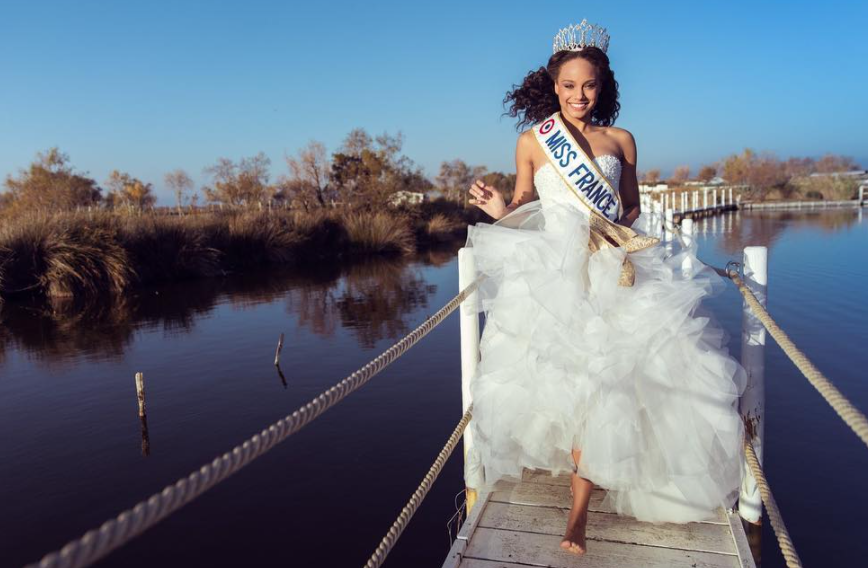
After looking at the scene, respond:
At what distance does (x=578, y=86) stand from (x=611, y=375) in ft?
3.99

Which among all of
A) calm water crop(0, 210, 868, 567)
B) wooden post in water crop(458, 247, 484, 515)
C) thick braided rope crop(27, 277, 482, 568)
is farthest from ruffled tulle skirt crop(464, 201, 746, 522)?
calm water crop(0, 210, 868, 567)

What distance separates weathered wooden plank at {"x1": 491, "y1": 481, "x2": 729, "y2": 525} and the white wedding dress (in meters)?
0.11

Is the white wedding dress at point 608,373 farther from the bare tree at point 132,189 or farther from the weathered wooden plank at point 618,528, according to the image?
the bare tree at point 132,189

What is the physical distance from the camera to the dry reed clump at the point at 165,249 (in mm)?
14942

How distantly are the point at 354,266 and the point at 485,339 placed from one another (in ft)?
55.7

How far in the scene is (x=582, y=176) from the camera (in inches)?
92.9

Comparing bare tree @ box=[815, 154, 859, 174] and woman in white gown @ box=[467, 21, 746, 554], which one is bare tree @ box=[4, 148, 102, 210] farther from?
bare tree @ box=[815, 154, 859, 174]

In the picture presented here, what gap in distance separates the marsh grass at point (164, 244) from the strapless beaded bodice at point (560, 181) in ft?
44.1

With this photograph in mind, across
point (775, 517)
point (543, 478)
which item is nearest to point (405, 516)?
point (543, 478)

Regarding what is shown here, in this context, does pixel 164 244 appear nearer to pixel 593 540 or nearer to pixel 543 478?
pixel 543 478

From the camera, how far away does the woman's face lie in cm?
240

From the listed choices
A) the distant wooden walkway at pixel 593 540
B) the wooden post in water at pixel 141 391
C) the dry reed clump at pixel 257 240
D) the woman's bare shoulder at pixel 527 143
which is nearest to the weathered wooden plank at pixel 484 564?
the distant wooden walkway at pixel 593 540

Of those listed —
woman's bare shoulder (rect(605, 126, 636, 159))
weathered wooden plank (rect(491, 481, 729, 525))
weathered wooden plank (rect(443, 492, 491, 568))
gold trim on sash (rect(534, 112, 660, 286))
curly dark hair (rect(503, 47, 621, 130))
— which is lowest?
weathered wooden plank (rect(491, 481, 729, 525))

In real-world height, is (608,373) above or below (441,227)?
above
